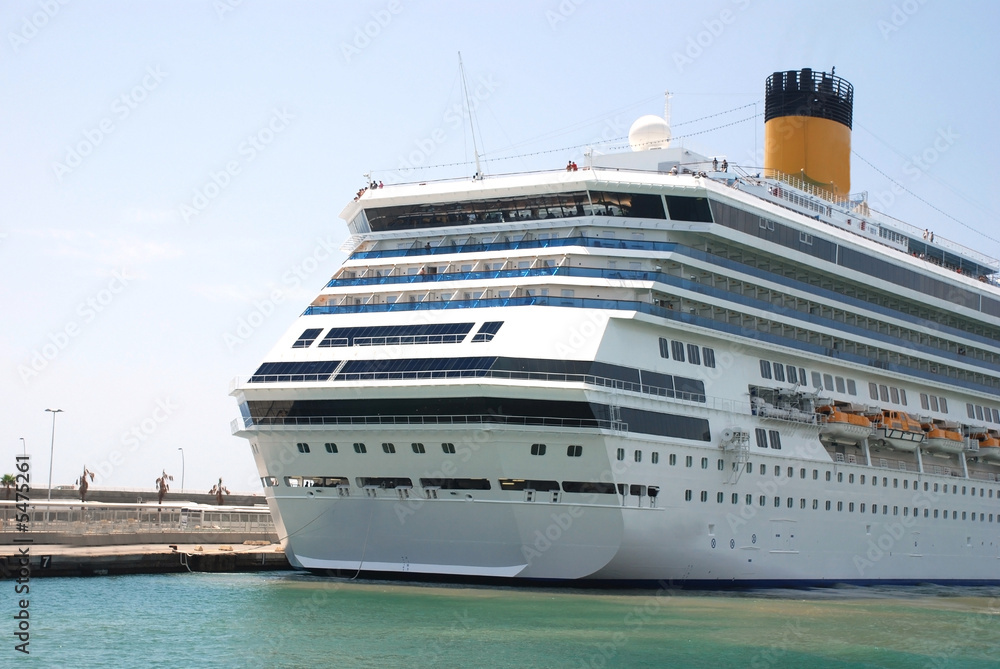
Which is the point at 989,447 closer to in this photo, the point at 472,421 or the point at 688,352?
the point at 688,352

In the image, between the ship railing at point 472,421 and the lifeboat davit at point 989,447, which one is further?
the lifeboat davit at point 989,447

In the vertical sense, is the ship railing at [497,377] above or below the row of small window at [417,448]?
above

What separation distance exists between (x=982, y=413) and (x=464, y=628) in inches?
1249

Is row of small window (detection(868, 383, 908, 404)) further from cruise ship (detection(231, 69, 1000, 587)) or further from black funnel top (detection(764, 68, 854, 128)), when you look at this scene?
black funnel top (detection(764, 68, 854, 128))

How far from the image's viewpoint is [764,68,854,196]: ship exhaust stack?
A: 50781 millimetres

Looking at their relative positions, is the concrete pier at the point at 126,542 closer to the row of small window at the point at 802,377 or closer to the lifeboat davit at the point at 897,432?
the row of small window at the point at 802,377

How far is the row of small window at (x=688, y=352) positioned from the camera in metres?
35.0

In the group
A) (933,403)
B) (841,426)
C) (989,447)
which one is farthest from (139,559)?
(989,447)

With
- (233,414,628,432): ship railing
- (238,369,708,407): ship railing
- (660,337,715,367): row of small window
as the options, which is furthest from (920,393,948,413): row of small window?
(233,414,628,432): ship railing

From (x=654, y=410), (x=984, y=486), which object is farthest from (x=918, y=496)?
(x=654, y=410)

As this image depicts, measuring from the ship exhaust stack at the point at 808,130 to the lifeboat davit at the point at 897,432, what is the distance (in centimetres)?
1093

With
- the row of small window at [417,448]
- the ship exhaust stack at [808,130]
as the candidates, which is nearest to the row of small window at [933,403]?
the ship exhaust stack at [808,130]

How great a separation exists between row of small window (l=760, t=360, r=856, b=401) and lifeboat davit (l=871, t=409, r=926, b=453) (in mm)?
1474

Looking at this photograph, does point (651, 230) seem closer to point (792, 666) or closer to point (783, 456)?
point (783, 456)
